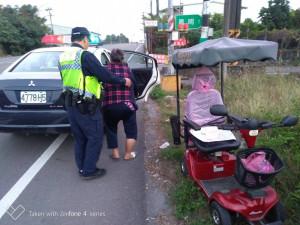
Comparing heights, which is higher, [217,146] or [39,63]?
[39,63]

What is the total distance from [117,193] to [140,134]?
206cm

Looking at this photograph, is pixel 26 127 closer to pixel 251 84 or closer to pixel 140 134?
pixel 140 134

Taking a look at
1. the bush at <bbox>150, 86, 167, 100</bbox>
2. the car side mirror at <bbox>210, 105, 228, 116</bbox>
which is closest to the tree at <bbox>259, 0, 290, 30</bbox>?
the bush at <bbox>150, 86, 167, 100</bbox>

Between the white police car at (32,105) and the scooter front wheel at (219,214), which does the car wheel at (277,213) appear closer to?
the scooter front wheel at (219,214)

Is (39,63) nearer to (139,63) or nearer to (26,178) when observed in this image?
(26,178)

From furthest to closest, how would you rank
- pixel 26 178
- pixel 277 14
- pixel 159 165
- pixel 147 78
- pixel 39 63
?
pixel 277 14 < pixel 147 78 < pixel 39 63 < pixel 159 165 < pixel 26 178

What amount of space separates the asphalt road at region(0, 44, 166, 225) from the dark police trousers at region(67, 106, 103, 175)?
27 centimetres

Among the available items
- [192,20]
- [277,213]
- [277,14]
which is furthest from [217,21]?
[277,213]

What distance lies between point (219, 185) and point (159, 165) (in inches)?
42.8

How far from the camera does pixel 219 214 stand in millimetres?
2332

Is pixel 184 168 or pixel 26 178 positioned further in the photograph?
pixel 26 178

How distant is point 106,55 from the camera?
17.5 feet

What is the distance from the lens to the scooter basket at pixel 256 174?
6.94 feet

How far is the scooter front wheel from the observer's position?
2.29 m
